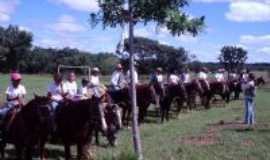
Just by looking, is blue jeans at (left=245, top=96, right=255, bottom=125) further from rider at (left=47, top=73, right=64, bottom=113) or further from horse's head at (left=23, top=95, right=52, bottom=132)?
horse's head at (left=23, top=95, right=52, bottom=132)

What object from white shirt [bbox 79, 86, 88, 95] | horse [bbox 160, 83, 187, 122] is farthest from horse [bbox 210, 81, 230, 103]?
white shirt [bbox 79, 86, 88, 95]

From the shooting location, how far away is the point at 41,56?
331 feet

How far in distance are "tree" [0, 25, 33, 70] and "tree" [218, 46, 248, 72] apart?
35659mm

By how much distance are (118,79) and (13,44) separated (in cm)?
8574

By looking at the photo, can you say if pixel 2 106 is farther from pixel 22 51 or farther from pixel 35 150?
pixel 22 51

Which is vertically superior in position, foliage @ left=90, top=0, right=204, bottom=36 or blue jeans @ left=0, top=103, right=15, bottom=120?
foliage @ left=90, top=0, right=204, bottom=36

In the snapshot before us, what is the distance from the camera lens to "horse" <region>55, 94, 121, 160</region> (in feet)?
47.2

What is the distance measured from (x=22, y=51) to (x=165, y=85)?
79695 millimetres

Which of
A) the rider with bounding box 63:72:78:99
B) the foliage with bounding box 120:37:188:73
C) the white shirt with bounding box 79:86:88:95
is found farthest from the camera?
the foliage with bounding box 120:37:188:73

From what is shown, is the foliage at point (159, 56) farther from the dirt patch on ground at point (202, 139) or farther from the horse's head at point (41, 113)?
the horse's head at point (41, 113)

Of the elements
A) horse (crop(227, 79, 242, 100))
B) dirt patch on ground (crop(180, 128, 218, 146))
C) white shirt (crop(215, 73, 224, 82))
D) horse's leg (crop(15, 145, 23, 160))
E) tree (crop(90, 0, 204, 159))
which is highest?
tree (crop(90, 0, 204, 159))

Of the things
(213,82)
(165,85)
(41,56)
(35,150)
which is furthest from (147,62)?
(35,150)

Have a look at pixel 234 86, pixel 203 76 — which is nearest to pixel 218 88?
pixel 203 76

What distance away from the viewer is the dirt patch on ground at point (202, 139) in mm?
19050
